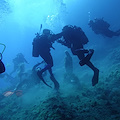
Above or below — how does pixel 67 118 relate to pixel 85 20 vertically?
below

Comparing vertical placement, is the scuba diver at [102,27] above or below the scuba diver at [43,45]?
above

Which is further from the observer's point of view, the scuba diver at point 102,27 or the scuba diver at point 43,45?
the scuba diver at point 102,27

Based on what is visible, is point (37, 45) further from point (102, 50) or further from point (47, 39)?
point (102, 50)

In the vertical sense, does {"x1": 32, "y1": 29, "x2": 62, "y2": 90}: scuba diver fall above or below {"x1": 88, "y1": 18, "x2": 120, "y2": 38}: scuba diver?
below

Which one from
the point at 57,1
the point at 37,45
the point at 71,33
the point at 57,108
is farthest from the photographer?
the point at 57,1

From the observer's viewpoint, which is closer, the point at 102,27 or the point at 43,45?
the point at 43,45

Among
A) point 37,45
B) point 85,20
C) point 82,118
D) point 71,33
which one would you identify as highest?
point 85,20

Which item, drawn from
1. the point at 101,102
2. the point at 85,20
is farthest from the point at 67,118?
the point at 85,20

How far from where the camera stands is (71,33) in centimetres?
549

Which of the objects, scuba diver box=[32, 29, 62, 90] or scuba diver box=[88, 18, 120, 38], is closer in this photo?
scuba diver box=[32, 29, 62, 90]

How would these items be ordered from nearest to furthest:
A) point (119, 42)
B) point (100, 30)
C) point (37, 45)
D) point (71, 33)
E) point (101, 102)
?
1. point (101, 102)
2. point (71, 33)
3. point (37, 45)
4. point (100, 30)
5. point (119, 42)

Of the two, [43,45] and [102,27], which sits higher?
[102,27]

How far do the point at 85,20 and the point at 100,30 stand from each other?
3252 centimetres

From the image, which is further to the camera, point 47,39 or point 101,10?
point 101,10
